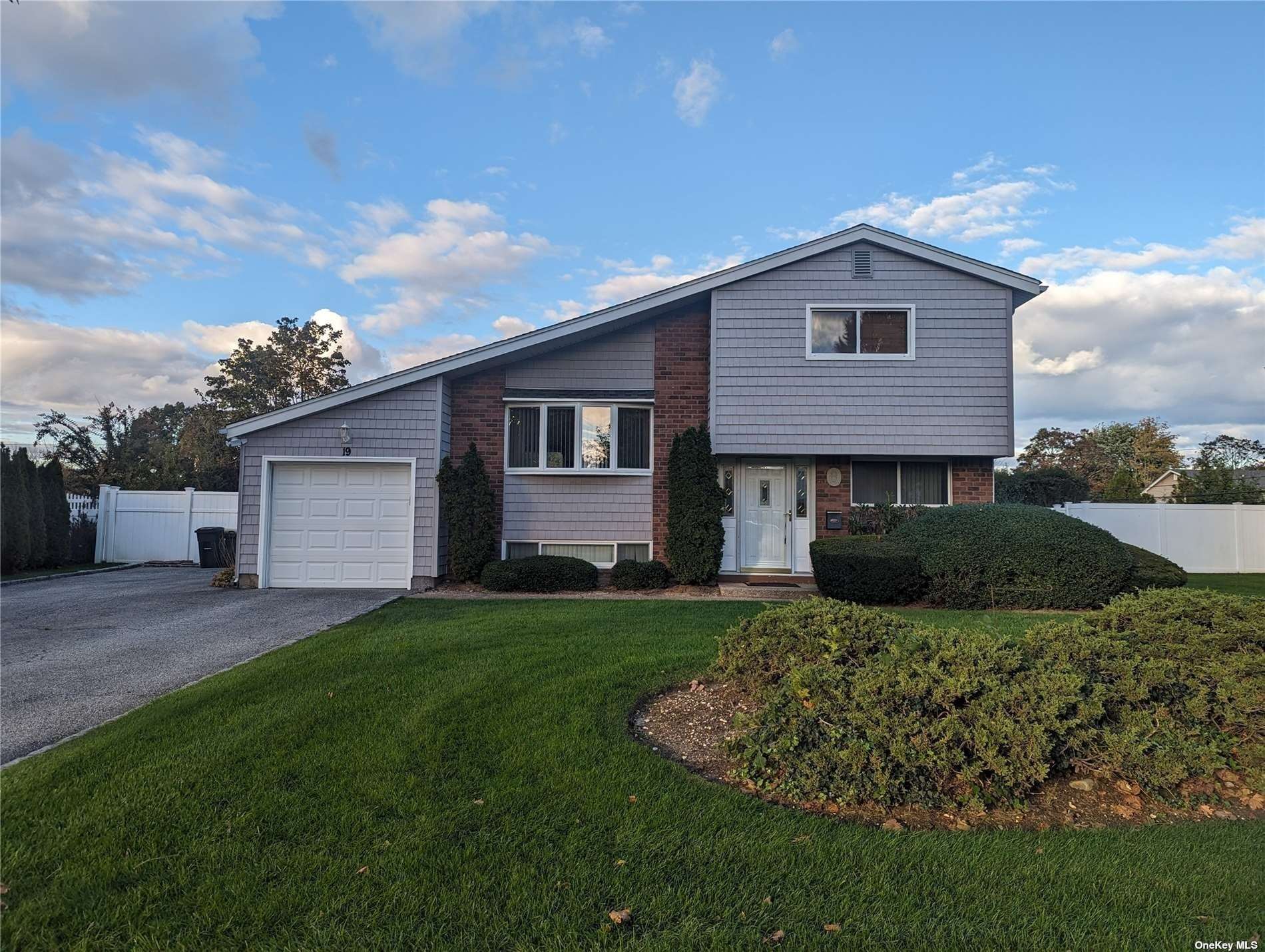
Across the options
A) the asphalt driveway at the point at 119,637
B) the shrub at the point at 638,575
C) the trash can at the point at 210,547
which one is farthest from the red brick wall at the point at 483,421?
the trash can at the point at 210,547

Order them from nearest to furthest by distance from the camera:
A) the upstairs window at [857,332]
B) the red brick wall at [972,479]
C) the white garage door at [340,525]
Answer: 1. the white garage door at [340,525]
2. the upstairs window at [857,332]
3. the red brick wall at [972,479]

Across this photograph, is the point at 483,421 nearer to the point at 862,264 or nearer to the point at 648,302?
the point at 648,302

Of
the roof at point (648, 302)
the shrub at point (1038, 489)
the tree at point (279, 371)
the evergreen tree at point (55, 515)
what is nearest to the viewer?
the roof at point (648, 302)

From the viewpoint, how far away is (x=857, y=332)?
472 inches

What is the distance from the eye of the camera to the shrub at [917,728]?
3410mm

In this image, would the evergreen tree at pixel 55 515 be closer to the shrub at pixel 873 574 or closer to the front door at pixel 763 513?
the front door at pixel 763 513

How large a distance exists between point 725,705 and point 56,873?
3.58 metres

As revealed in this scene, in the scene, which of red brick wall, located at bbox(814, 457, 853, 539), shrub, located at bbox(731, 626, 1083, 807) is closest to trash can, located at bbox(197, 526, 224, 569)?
red brick wall, located at bbox(814, 457, 853, 539)

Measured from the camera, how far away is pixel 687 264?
1573 centimetres

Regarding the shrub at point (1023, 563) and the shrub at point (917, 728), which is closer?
the shrub at point (917, 728)

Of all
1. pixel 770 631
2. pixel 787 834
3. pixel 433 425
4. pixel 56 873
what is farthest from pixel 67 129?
pixel 787 834

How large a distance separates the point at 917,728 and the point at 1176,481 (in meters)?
27.3

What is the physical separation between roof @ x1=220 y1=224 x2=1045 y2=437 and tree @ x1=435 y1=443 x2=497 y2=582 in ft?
5.46

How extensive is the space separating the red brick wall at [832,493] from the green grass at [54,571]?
14.8 meters
